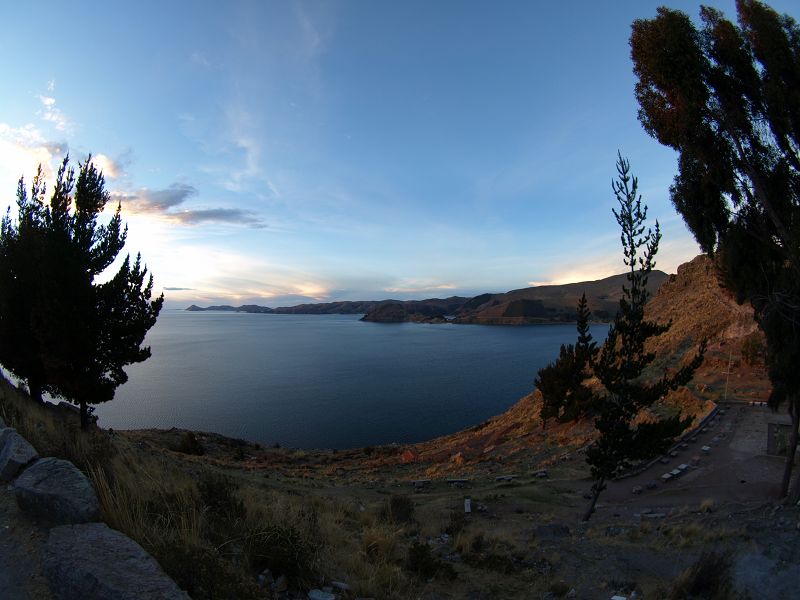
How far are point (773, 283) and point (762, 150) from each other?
150 inches

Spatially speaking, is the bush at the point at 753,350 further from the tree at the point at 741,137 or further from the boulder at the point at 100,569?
the boulder at the point at 100,569

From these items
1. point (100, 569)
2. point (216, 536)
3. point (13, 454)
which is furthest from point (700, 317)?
point (13, 454)

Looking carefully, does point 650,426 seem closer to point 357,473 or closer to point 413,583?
point 413,583

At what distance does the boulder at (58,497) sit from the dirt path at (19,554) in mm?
122

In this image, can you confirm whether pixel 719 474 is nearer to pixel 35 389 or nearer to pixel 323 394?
pixel 35 389

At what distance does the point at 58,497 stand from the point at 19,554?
51 cm

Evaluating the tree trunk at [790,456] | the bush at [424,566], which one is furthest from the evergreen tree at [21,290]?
the tree trunk at [790,456]

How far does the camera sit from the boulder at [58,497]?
3951 millimetres

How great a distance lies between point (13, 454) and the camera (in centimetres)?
485

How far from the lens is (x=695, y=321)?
133 ft

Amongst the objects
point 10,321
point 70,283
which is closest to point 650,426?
point 70,283

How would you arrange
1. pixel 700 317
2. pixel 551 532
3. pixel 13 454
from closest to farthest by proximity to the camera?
1. pixel 13 454
2. pixel 551 532
3. pixel 700 317

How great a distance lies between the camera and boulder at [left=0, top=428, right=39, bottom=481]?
15.4 feet

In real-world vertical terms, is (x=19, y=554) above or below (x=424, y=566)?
above
